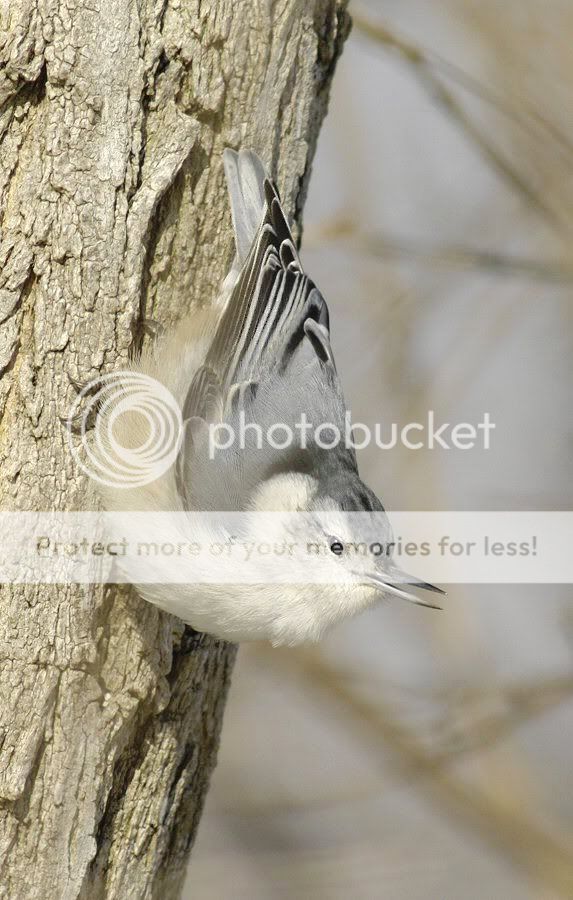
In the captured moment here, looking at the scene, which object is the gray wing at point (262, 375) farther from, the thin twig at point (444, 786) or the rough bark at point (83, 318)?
the thin twig at point (444, 786)

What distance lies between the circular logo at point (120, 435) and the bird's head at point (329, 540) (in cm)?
24

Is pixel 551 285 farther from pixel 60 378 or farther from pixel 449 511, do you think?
pixel 60 378

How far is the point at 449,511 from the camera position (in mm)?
3312

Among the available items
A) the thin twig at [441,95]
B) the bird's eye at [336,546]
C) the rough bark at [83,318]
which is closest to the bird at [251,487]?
the bird's eye at [336,546]

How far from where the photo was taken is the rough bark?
1.89 meters

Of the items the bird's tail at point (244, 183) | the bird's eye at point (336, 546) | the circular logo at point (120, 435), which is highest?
the bird's tail at point (244, 183)

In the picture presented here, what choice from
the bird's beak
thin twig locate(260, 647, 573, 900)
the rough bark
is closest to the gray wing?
the rough bark

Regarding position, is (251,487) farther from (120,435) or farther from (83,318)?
(83,318)

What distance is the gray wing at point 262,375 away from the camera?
1.86 metres

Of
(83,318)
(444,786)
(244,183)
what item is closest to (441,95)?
(244,183)

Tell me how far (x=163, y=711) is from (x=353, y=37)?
2288mm

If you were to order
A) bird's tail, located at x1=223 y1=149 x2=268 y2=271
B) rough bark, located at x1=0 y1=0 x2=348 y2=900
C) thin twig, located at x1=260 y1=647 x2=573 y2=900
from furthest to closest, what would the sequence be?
thin twig, located at x1=260 y1=647 x2=573 y2=900 < bird's tail, located at x1=223 y1=149 x2=268 y2=271 < rough bark, located at x1=0 y1=0 x2=348 y2=900

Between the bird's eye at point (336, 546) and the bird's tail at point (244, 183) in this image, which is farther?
the bird's tail at point (244, 183)

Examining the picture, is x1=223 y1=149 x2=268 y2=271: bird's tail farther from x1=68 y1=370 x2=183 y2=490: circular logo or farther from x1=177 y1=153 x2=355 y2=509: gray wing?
x1=68 y1=370 x2=183 y2=490: circular logo
